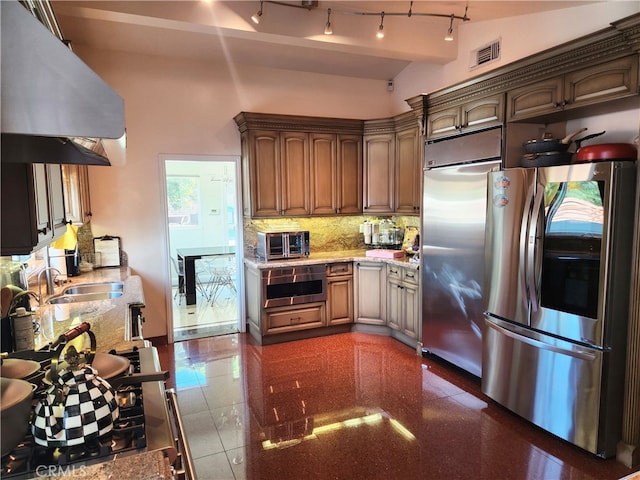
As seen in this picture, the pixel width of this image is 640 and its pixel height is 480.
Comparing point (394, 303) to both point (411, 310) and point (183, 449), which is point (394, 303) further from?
point (183, 449)

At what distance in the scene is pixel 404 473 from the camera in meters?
2.51

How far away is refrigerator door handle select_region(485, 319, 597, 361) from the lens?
8.58 feet

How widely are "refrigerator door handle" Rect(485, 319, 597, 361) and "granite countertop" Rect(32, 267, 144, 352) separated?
2.58 meters

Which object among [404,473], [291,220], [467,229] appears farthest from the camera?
[291,220]

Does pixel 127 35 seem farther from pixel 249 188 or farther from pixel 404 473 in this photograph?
pixel 404 473

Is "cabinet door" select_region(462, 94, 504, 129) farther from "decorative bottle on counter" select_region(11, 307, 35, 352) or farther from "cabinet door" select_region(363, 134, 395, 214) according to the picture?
"decorative bottle on counter" select_region(11, 307, 35, 352)

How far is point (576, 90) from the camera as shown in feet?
9.20

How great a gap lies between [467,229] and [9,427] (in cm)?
337

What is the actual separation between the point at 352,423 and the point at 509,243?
1803 millimetres

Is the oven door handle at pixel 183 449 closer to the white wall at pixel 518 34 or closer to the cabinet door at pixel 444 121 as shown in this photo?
the cabinet door at pixel 444 121

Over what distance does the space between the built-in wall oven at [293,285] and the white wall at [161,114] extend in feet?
4.01

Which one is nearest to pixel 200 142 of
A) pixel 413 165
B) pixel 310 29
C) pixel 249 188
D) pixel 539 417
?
pixel 249 188

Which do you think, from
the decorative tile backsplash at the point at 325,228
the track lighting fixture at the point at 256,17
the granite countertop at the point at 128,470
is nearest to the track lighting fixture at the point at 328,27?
the track lighting fixture at the point at 256,17

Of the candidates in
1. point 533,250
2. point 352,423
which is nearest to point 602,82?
point 533,250
